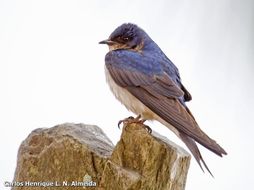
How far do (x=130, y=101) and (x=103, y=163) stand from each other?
223 millimetres

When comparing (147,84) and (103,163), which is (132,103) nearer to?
(147,84)

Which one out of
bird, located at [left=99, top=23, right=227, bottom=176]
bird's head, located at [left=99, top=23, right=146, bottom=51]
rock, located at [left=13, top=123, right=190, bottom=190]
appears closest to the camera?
rock, located at [left=13, top=123, right=190, bottom=190]

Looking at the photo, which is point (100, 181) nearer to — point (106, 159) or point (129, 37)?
point (106, 159)

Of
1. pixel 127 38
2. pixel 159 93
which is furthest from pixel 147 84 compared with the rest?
pixel 127 38

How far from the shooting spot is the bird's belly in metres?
1.47

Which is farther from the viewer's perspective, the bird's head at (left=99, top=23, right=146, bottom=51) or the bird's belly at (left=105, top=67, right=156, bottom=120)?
the bird's head at (left=99, top=23, right=146, bottom=51)

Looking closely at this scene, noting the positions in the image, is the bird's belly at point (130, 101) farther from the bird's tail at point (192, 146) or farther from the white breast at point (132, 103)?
the bird's tail at point (192, 146)

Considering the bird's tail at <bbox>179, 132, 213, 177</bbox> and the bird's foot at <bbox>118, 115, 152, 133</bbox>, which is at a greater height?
the bird's foot at <bbox>118, 115, 152, 133</bbox>

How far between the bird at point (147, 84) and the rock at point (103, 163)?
0.07 metres

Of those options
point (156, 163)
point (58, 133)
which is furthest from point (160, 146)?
point (58, 133)

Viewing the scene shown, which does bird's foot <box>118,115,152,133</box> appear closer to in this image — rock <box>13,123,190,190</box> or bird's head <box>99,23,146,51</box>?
rock <box>13,123,190,190</box>

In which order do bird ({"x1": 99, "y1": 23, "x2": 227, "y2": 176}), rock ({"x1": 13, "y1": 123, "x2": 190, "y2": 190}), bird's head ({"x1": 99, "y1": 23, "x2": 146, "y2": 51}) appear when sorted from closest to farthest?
rock ({"x1": 13, "y1": 123, "x2": 190, "y2": 190}), bird ({"x1": 99, "y1": 23, "x2": 227, "y2": 176}), bird's head ({"x1": 99, "y1": 23, "x2": 146, "y2": 51})

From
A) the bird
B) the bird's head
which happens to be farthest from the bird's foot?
the bird's head

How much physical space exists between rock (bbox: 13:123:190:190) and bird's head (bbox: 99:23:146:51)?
308 mm
